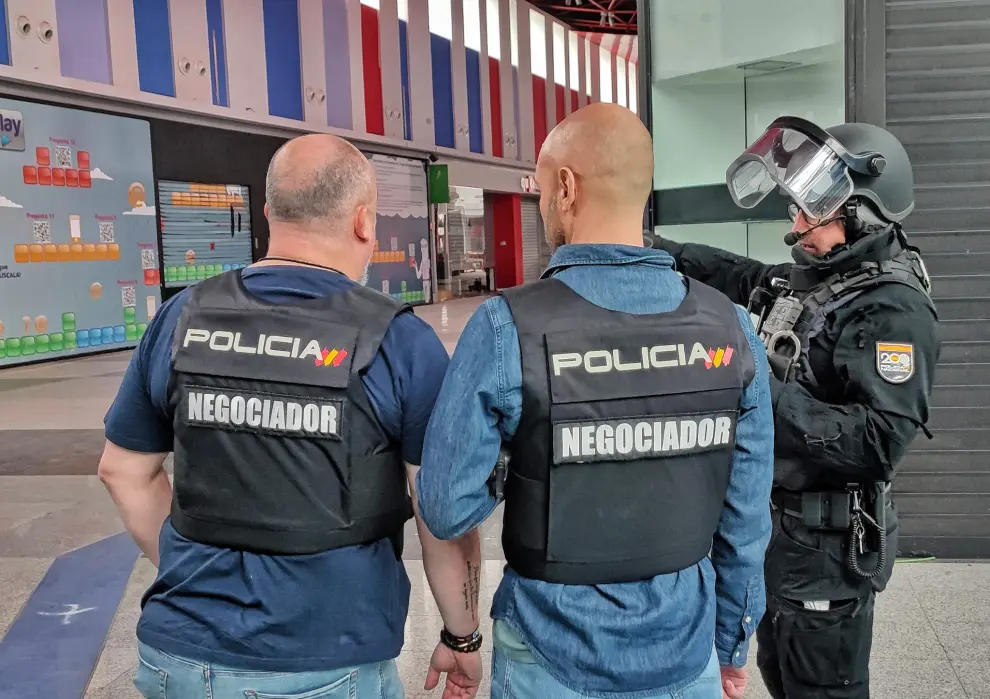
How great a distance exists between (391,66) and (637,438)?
584 inches

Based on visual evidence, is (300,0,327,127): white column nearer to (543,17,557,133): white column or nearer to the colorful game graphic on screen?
the colorful game graphic on screen

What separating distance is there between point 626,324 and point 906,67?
9.08 feet

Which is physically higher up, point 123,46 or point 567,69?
point 567,69

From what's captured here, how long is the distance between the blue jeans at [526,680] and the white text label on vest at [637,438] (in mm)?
322

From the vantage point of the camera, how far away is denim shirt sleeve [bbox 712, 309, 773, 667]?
1424mm

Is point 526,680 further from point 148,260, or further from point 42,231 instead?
point 148,260

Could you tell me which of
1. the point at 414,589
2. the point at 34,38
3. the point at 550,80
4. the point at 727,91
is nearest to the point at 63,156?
the point at 34,38

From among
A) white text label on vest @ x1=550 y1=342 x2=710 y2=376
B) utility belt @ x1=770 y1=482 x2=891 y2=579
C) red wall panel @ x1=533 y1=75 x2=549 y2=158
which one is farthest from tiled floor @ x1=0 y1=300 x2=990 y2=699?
red wall panel @ x1=533 y1=75 x2=549 y2=158

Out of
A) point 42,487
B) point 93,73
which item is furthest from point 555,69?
point 42,487

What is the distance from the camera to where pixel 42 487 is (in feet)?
15.6

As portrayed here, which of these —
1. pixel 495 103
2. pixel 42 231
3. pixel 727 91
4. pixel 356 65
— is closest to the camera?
pixel 727 91

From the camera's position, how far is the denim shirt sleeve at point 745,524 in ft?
4.67

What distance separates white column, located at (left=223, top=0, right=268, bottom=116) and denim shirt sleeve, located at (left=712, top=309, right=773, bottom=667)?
1162 centimetres

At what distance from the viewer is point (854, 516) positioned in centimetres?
200
